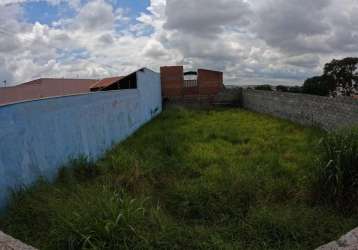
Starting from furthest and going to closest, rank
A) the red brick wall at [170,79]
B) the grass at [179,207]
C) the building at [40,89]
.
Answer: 1. the red brick wall at [170,79]
2. the building at [40,89]
3. the grass at [179,207]

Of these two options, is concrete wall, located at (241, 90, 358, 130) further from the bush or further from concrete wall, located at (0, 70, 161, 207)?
concrete wall, located at (0, 70, 161, 207)

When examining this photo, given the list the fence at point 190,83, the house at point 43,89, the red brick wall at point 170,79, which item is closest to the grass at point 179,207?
the house at point 43,89

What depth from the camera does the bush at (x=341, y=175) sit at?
3215 mm

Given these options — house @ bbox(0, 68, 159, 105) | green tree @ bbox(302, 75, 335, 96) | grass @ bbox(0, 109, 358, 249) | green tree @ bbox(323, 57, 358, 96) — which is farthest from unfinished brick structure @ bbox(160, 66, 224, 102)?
grass @ bbox(0, 109, 358, 249)

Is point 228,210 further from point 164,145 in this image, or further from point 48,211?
point 164,145

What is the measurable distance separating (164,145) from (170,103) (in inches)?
435

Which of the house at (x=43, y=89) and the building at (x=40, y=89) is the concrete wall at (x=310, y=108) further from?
the building at (x=40, y=89)

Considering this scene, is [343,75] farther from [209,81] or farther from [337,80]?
[209,81]

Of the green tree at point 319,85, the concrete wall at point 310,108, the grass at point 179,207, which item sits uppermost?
the green tree at point 319,85

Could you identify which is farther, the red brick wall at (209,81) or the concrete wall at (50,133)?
the red brick wall at (209,81)

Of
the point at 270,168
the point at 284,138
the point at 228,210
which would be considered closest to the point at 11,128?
the point at 228,210

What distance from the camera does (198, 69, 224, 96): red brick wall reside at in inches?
685

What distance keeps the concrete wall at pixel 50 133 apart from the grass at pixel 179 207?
0.68ft

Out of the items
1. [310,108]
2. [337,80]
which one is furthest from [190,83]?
[337,80]
